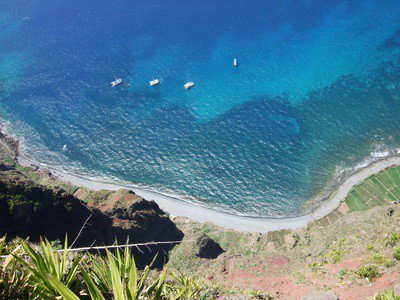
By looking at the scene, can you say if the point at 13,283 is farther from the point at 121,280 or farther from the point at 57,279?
the point at 121,280

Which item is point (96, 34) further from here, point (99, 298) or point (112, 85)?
point (99, 298)

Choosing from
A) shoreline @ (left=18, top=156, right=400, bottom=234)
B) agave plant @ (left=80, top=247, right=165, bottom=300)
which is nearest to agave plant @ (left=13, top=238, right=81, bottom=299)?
agave plant @ (left=80, top=247, right=165, bottom=300)

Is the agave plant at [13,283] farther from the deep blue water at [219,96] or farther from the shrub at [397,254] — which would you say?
the deep blue water at [219,96]

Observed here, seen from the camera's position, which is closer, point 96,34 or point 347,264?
point 347,264

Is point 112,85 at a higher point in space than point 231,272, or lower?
higher

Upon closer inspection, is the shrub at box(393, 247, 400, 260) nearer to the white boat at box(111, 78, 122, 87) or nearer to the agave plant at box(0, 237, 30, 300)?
the agave plant at box(0, 237, 30, 300)

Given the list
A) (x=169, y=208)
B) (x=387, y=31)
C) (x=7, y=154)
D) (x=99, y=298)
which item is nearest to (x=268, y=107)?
(x=169, y=208)
